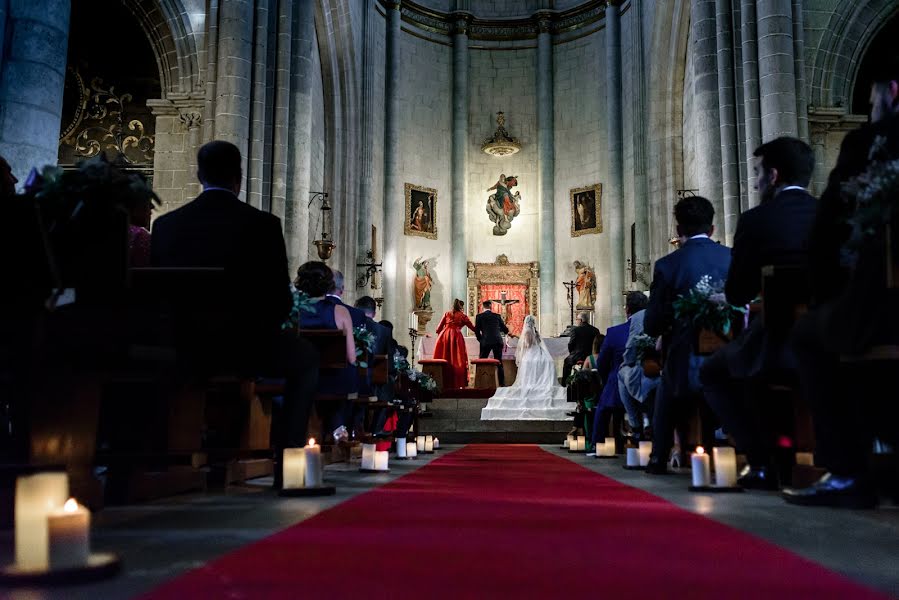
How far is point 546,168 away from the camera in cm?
2320

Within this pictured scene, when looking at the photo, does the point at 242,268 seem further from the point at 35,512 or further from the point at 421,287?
the point at 421,287

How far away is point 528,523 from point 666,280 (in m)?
2.48

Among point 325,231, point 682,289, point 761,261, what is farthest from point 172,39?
point 761,261

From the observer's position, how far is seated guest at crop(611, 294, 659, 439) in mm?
6148

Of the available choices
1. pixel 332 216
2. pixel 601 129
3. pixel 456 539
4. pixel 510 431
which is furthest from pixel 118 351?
pixel 601 129

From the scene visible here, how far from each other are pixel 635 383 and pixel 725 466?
2646mm

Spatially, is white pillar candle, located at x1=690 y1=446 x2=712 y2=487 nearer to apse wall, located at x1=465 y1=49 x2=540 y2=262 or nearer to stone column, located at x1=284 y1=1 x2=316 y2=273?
stone column, located at x1=284 y1=1 x2=316 y2=273

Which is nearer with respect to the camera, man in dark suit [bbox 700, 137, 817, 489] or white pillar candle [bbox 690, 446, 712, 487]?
man in dark suit [bbox 700, 137, 817, 489]

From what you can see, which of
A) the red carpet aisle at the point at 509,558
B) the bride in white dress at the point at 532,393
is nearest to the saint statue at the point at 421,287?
the bride in white dress at the point at 532,393

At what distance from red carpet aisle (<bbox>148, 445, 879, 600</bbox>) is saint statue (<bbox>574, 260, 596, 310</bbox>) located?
1856 centimetres

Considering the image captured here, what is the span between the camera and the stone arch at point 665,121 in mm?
17609

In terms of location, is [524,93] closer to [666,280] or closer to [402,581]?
[666,280]

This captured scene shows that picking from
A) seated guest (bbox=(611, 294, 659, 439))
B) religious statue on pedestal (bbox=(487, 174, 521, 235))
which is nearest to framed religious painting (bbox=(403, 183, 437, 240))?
religious statue on pedestal (bbox=(487, 174, 521, 235))

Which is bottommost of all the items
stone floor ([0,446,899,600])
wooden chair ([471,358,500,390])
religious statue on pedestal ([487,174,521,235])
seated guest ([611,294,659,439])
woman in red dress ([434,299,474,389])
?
stone floor ([0,446,899,600])
